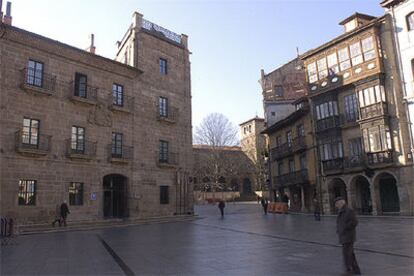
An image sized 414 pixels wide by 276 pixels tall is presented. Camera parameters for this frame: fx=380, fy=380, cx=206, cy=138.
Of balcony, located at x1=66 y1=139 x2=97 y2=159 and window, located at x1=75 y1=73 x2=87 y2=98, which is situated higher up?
window, located at x1=75 y1=73 x2=87 y2=98

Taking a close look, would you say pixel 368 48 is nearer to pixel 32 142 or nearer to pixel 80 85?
pixel 80 85

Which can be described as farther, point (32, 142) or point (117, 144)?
point (117, 144)

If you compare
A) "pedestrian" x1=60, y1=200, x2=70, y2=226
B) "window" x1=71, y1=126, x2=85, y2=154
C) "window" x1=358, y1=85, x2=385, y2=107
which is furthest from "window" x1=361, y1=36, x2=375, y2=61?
"pedestrian" x1=60, y1=200, x2=70, y2=226

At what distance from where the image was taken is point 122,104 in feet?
85.8

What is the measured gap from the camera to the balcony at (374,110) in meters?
25.4

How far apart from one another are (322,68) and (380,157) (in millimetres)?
8897

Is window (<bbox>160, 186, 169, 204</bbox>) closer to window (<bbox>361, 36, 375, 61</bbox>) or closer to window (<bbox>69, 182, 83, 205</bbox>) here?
window (<bbox>69, 182, 83, 205</bbox>)

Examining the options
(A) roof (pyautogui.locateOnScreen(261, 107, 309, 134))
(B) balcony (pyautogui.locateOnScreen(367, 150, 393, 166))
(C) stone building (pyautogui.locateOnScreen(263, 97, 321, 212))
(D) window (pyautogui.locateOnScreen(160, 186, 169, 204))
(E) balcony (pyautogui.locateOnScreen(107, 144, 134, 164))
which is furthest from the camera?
(A) roof (pyautogui.locateOnScreen(261, 107, 309, 134))

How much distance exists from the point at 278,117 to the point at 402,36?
19.7 meters

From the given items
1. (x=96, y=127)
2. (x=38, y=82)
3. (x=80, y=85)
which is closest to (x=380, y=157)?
(x=96, y=127)

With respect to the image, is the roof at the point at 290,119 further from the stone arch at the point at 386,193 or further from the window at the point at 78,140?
the window at the point at 78,140

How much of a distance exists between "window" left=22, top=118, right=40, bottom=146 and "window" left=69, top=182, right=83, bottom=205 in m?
3.30

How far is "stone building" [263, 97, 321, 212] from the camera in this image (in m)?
32.4

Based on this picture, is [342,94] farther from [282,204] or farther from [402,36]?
[282,204]
